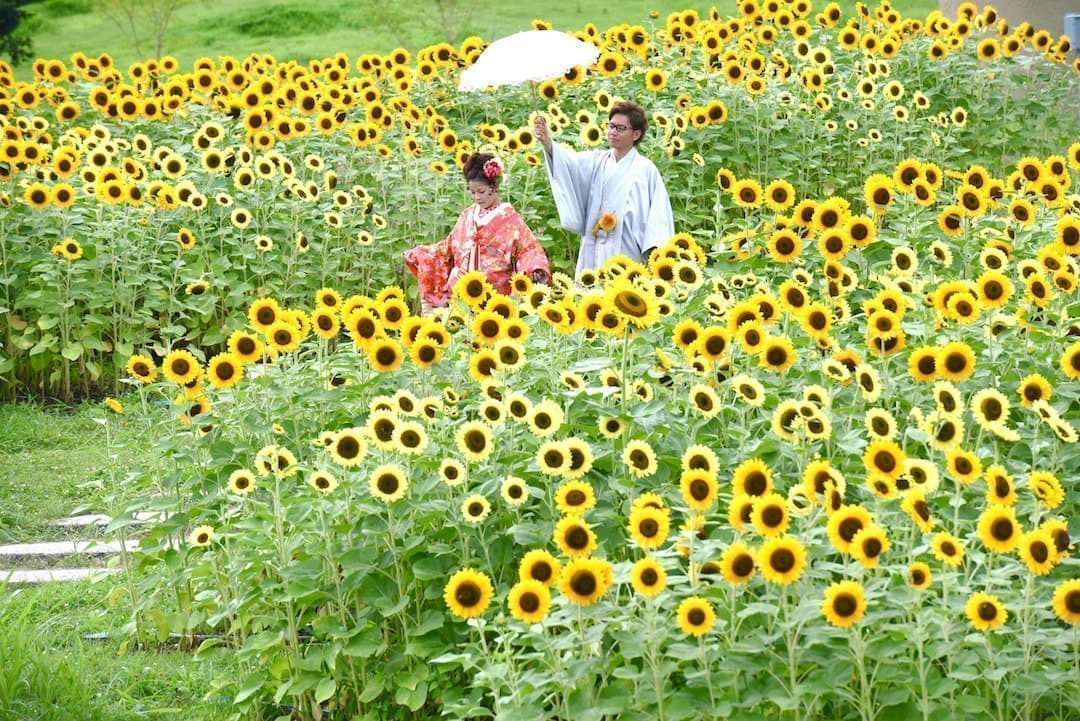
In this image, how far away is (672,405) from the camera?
4895 mm

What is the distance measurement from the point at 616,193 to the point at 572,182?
28 centimetres

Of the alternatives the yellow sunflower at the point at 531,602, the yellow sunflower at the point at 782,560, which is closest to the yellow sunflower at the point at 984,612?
the yellow sunflower at the point at 782,560

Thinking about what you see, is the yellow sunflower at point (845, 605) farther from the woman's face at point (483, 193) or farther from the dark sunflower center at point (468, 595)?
the woman's face at point (483, 193)

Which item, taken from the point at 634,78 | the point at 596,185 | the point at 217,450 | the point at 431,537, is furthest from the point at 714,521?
the point at 634,78

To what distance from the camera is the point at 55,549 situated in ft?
22.7

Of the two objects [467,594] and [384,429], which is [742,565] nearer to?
[467,594]

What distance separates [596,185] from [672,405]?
408cm

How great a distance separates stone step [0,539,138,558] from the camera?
22.5ft

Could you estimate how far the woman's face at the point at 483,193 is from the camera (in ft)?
→ 27.3

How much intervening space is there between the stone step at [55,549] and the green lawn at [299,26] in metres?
21.4

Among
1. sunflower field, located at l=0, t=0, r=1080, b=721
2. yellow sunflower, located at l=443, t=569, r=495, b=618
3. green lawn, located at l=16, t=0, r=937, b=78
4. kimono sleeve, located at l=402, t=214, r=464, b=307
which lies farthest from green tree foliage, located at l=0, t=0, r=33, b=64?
yellow sunflower, located at l=443, t=569, r=495, b=618

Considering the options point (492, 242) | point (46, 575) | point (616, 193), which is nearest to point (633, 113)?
point (616, 193)

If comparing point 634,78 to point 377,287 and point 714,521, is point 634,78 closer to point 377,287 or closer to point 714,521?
point 377,287

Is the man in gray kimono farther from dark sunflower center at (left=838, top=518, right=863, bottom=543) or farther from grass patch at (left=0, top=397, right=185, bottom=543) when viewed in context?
dark sunflower center at (left=838, top=518, right=863, bottom=543)
